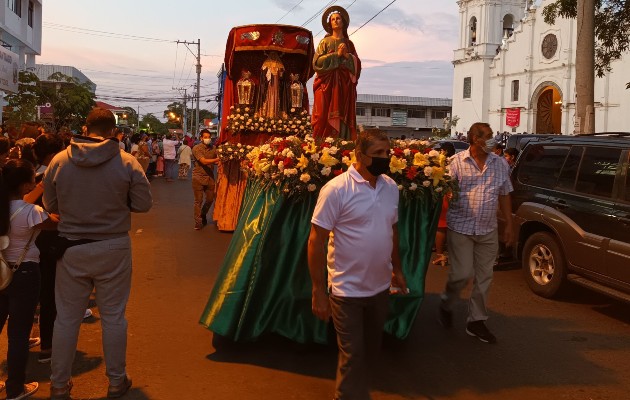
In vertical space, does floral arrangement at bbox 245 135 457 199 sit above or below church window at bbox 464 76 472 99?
below

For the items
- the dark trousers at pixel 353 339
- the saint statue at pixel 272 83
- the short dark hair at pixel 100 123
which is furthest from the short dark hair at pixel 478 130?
the saint statue at pixel 272 83

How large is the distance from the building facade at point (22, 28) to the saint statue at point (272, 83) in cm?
2177

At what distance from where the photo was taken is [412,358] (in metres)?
5.20

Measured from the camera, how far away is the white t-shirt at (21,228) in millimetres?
4145

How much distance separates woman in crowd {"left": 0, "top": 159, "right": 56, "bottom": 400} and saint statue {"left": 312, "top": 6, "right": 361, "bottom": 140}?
4741mm

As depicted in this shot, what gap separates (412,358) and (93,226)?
9.00 ft

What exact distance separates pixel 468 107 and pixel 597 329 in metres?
55.7

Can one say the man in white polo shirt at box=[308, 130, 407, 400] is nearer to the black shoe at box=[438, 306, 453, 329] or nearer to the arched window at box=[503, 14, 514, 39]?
the black shoe at box=[438, 306, 453, 329]

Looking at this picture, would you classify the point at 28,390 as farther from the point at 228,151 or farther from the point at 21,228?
the point at 228,151

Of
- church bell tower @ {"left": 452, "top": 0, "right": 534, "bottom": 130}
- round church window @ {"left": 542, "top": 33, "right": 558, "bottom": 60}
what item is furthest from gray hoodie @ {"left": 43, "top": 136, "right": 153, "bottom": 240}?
church bell tower @ {"left": 452, "top": 0, "right": 534, "bottom": 130}

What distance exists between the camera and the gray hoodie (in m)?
3.96

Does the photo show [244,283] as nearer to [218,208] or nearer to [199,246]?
[199,246]

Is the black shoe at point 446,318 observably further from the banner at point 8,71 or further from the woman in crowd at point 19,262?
the banner at point 8,71

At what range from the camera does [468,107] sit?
59.8 meters
